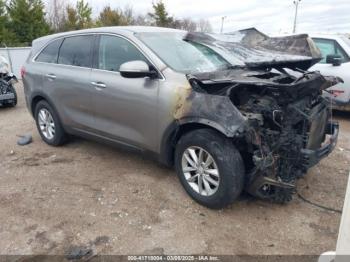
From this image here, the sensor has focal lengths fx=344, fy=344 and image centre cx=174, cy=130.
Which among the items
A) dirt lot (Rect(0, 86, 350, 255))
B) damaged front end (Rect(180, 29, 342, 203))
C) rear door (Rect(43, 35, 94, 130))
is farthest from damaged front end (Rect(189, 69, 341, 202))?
rear door (Rect(43, 35, 94, 130))

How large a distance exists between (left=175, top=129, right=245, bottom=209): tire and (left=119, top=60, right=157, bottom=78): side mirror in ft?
2.56

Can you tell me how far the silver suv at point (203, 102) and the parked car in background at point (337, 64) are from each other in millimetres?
2450

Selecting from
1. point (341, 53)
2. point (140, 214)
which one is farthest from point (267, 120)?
point (341, 53)

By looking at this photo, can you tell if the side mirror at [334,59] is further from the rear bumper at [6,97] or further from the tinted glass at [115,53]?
the rear bumper at [6,97]

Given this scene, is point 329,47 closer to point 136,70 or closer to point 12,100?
point 136,70

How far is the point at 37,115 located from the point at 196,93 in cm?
326

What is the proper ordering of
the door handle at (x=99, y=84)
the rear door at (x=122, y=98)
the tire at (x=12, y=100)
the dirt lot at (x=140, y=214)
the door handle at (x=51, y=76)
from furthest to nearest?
1. the tire at (x=12, y=100)
2. the door handle at (x=51, y=76)
3. the door handle at (x=99, y=84)
4. the rear door at (x=122, y=98)
5. the dirt lot at (x=140, y=214)

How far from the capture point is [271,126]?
3.21 metres

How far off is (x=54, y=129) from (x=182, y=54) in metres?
2.50

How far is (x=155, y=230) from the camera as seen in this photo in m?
3.19

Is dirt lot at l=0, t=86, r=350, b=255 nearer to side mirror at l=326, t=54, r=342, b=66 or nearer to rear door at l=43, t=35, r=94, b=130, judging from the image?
rear door at l=43, t=35, r=94, b=130

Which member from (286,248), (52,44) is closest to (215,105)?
(286,248)

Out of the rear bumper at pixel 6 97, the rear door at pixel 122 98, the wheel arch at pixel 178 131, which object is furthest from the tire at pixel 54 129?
the rear bumper at pixel 6 97

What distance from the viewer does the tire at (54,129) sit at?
5148 mm
